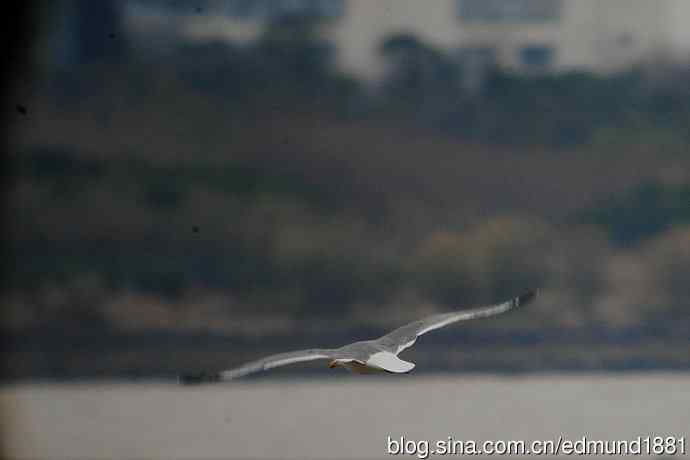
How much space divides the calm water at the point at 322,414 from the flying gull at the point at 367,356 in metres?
1.24

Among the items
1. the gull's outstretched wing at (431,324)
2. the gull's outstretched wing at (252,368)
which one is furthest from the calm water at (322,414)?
the gull's outstretched wing at (252,368)

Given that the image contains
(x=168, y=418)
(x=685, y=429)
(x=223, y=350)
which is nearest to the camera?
(x=685, y=429)

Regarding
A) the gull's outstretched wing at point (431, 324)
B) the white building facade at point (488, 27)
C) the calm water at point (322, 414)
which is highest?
the white building facade at point (488, 27)

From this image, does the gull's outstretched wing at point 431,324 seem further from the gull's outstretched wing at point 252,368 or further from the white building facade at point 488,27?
the white building facade at point 488,27

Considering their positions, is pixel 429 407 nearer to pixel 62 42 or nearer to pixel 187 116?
pixel 187 116

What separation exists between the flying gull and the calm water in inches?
48.9

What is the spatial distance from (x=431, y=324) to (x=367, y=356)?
0.94 feet

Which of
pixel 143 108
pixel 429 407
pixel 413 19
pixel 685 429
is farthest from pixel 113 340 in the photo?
pixel 685 429

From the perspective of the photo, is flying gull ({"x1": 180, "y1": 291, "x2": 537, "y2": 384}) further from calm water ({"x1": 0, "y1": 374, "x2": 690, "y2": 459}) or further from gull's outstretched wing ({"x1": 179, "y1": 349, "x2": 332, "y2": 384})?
calm water ({"x1": 0, "y1": 374, "x2": 690, "y2": 459})

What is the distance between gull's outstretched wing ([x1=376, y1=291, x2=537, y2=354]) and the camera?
9.36ft

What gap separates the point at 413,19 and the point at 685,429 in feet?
6.63

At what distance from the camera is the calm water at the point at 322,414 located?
13.8 feet

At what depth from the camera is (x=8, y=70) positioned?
488 cm

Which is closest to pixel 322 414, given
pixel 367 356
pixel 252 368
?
pixel 367 356
